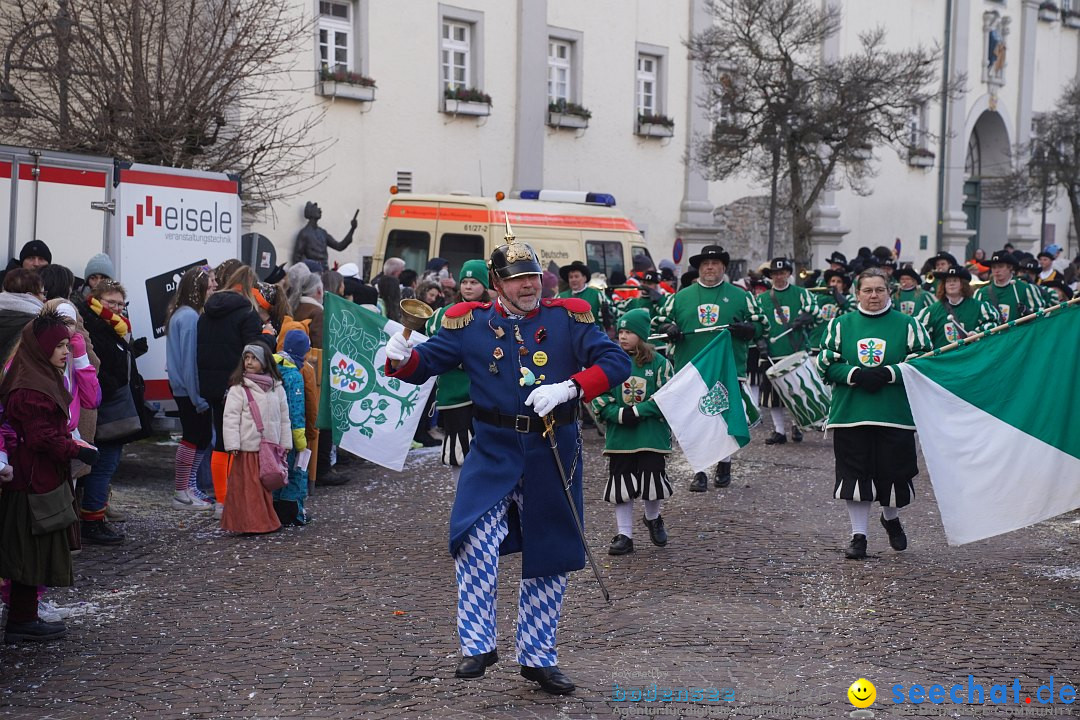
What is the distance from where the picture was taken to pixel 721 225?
29188mm

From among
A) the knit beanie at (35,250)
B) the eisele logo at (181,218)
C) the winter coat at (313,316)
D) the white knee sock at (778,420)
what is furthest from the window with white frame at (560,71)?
the knit beanie at (35,250)

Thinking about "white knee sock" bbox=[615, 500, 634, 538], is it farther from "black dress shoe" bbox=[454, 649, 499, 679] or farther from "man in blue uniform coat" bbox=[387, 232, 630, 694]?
"black dress shoe" bbox=[454, 649, 499, 679]

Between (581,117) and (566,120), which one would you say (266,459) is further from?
(581,117)

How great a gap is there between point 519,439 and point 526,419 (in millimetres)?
92

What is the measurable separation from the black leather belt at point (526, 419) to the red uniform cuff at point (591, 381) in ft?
A: 0.48

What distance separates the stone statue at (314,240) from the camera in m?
20.2

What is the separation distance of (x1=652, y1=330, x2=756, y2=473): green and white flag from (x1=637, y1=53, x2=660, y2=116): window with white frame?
17.8 meters

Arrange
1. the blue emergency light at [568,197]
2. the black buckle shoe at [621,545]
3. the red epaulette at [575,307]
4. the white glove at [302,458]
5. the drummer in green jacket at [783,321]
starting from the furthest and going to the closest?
1. the blue emergency light at [568,197]
2. the drummer in green jacket at [783,321]
3. the white glove at [302,458]
4. the black buckle shoe at [621,545]
5. the red epaulette at [575,307]

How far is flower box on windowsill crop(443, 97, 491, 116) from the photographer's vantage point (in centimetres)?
2302

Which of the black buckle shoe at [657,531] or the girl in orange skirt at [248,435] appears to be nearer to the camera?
the black buckle shoe at [657,531]

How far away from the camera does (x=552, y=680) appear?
587cm

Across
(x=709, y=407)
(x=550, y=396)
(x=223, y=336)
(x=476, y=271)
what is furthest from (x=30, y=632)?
(x=709, y=407)

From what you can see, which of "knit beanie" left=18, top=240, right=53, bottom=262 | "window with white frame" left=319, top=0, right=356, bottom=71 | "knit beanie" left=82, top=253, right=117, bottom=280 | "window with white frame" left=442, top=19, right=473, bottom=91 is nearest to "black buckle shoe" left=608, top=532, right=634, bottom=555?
"knit beanie" left=82, top=253, right=117, bottom=280

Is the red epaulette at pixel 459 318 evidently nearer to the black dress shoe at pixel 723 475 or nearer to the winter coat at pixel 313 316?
the winter coat at pixel 313 316
